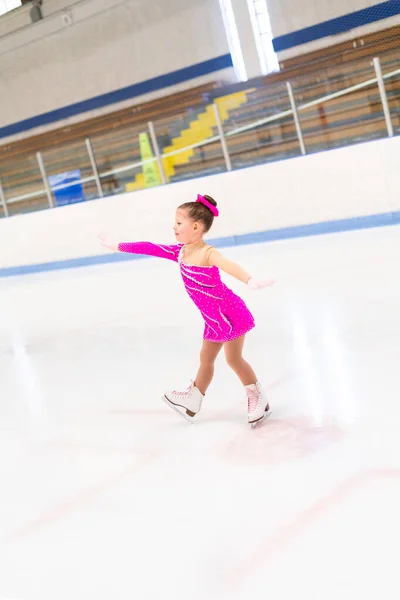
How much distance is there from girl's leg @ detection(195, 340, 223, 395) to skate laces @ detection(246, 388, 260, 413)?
20 centimetres

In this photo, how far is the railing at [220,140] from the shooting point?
8328 mm

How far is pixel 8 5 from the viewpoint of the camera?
14625 mm

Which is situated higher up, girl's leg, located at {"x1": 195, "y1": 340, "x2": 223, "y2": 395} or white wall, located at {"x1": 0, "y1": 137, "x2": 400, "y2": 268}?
white wall, located at {"x1": 0, "y1": 137, "x2": 400, "y2": 268}

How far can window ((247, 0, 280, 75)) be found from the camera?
12.7 meters

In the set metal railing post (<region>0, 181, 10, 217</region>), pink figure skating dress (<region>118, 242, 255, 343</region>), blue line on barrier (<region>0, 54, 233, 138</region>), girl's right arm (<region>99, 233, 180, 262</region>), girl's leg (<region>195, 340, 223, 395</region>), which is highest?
blue line on barrier (<region>0, 54, 233, 138</region>)

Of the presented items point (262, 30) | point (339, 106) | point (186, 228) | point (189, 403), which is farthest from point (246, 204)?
point (186, 228)

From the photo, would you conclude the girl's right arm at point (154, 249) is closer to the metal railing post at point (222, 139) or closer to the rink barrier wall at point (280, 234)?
the rink barrier wall at point (280, 234)

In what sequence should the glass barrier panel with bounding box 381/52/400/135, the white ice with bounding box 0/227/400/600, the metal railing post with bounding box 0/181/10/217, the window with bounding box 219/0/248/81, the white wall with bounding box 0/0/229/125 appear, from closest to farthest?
the white ice with bounding box 0/227/400/600, the glass barrier panel with bounding box 381/52/400/135, the metal railing post with bounding box 0/181/10/217, the window with bounding box 219/0/248/81, the white wall with bounding box 0/0/229/125

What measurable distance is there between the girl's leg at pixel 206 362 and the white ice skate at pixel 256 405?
19cm

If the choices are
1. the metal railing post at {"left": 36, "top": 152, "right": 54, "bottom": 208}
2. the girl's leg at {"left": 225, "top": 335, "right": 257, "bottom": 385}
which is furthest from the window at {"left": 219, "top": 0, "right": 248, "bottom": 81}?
the girl's leg at {"left": 225, "top": 335, "right": 257, "bottom": 385}

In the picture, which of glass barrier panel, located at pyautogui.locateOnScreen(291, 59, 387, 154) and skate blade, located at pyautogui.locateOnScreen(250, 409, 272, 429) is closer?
skate blade, located at pyautogui.locateOnScreen(250, 409, 272, 429)

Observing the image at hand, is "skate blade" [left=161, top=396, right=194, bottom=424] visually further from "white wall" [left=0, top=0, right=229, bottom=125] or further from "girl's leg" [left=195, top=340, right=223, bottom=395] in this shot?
"white wall" [left=0, top=0, right=229, bottom=125]

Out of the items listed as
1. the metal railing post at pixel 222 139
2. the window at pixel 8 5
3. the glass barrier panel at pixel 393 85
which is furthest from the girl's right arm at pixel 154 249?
the window at pixel 8 5

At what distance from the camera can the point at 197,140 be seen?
32.3 feet
